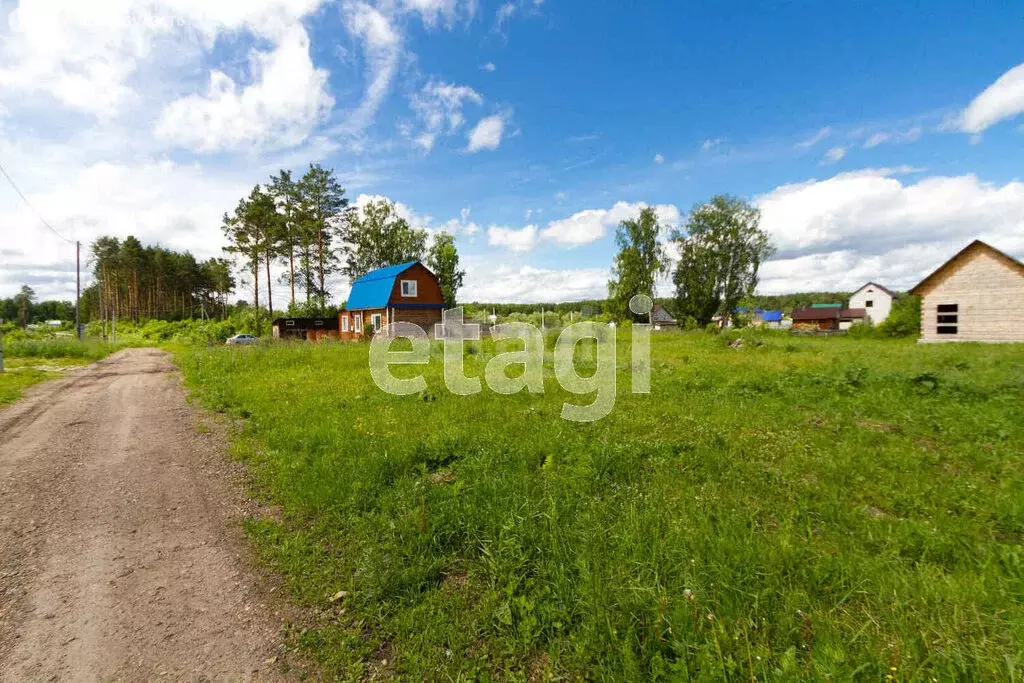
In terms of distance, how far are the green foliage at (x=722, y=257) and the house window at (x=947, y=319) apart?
14857 millimetres

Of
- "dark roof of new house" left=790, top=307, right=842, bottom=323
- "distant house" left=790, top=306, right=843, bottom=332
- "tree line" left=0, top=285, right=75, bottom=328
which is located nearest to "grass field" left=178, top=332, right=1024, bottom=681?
"distant house" left=790, top=306, right=843, bottom=332

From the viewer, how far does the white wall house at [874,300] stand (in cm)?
6516

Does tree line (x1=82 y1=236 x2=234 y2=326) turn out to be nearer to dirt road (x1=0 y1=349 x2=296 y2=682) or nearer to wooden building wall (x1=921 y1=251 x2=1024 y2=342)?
dirt road (x1=0 y1=349 x2=296 y2=682)

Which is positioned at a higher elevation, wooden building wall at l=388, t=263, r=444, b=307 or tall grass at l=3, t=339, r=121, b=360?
wooden building wall at l=388, t=263, r=444, b=307

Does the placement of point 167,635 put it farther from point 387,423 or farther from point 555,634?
point 387,423

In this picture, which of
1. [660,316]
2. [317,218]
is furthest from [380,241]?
[660,316]

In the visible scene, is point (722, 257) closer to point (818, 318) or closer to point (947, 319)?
point (947, 319)

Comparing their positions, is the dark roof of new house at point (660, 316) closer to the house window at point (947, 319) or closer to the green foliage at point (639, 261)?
the green foliage at point (639, 261)

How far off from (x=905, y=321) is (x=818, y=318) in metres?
47.4

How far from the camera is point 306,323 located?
3484 centimetres

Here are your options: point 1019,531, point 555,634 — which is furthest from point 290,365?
point 1019,531

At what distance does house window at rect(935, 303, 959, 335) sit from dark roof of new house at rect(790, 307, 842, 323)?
54.4m

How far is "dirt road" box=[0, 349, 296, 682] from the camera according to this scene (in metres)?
2.80

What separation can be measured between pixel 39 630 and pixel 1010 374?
58.7ft
